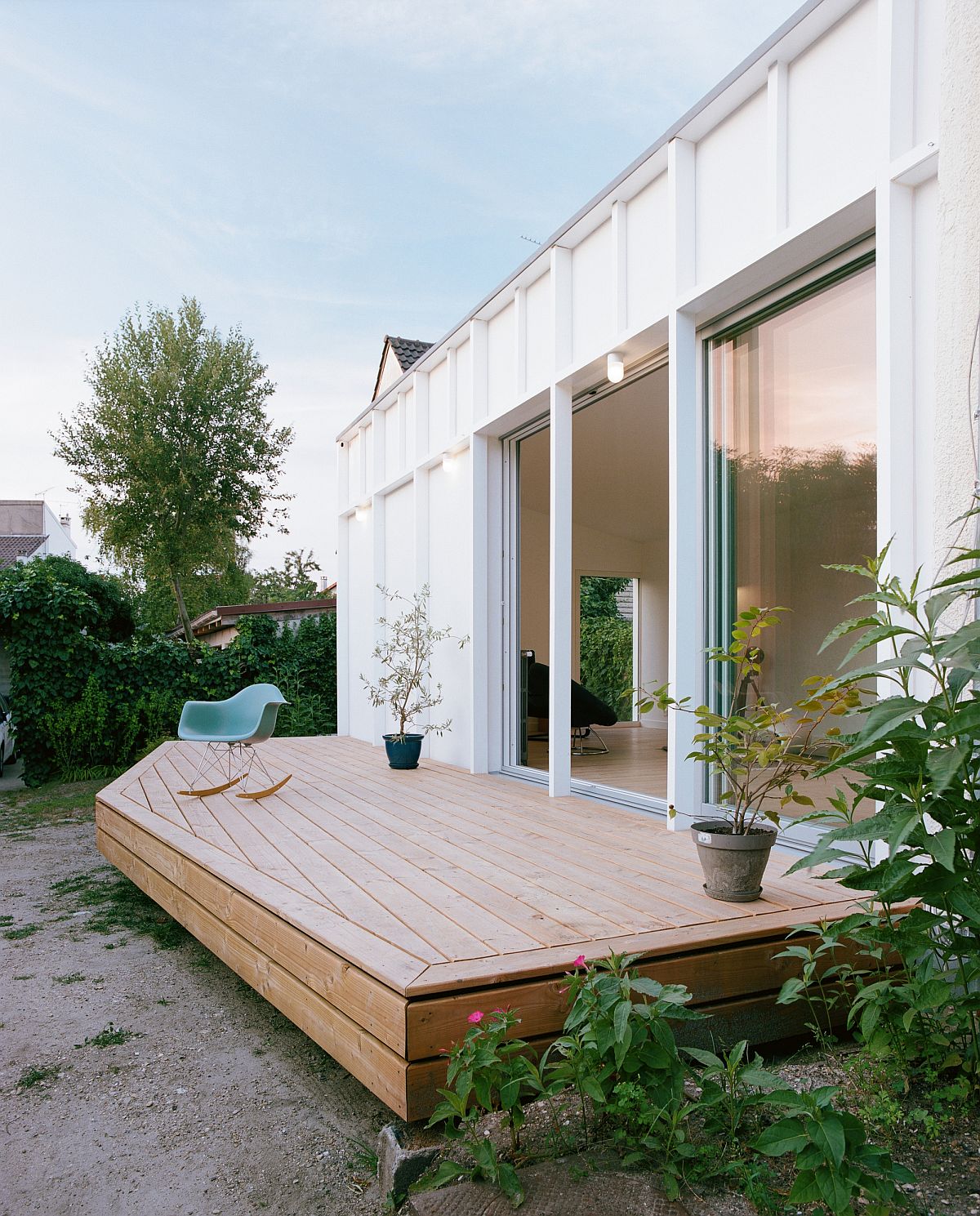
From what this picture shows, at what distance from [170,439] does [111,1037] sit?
12553 mm

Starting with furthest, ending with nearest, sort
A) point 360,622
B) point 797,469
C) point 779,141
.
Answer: point 360,622
point 797,469
point 779,141

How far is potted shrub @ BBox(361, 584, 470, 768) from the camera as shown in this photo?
6.62 metres

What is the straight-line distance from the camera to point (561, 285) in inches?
203

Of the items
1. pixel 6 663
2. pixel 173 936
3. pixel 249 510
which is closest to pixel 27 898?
pixel 173 936

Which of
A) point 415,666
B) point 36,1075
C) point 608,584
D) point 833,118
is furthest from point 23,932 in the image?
point 608,584

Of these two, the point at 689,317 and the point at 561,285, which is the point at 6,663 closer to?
the point at 561,285

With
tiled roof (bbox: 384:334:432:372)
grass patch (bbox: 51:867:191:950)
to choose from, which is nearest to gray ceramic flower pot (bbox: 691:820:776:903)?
grass patch (bbox: 51:867:191:950)

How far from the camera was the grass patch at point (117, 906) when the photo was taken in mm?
4398

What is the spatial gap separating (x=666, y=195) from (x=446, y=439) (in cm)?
316

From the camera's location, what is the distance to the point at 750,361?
13.0 feet

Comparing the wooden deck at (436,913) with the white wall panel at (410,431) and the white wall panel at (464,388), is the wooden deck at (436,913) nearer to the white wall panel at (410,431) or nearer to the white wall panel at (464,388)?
the white wall panel at (464,388)

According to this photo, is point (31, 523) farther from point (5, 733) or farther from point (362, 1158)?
point (362, 1158)

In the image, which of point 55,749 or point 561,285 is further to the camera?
point 55,749

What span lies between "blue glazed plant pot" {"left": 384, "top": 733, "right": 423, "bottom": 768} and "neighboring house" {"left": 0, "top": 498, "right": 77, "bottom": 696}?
20.9 metres
